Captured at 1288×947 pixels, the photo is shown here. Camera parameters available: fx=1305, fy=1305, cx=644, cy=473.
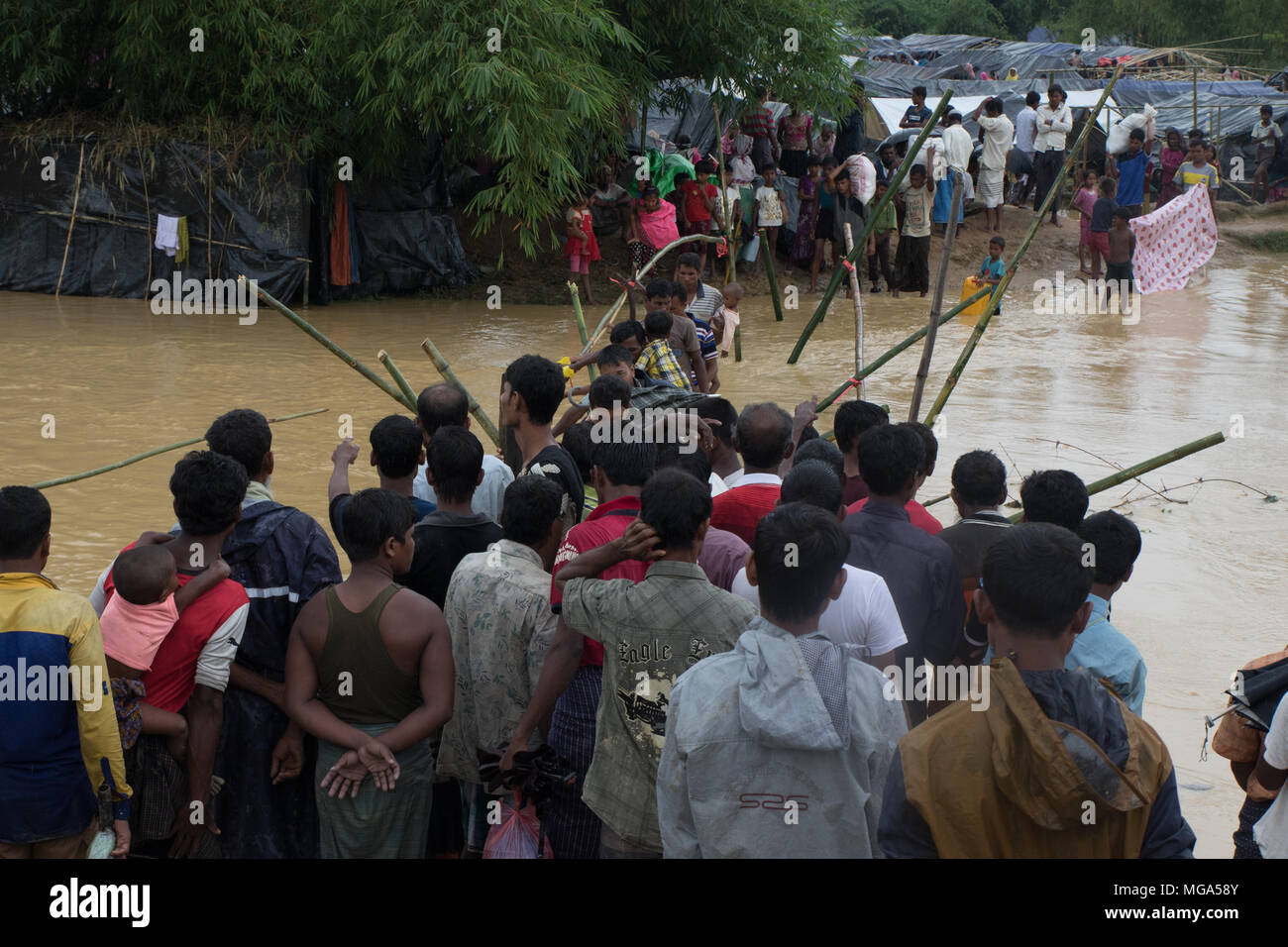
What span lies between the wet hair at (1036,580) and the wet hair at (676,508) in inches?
28.0

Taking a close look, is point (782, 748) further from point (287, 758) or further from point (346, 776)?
point (287, 758)

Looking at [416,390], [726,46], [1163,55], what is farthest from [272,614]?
[1163,55]

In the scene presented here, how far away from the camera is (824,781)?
252cm

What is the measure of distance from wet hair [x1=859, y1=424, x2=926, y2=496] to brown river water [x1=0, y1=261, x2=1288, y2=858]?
1548mm

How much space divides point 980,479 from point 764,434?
2.39 ft

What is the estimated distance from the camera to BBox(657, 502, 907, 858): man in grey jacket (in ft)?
8.16

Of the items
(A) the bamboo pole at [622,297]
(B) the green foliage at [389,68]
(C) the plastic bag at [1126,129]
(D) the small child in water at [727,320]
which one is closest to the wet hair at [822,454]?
(A) the bamboo pole at [622,297]

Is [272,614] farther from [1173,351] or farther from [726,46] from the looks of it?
[726,46]

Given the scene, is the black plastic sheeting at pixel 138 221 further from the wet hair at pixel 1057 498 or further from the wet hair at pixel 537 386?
the wet hair at pixel 1057 498

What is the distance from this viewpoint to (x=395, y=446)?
3.93 meters

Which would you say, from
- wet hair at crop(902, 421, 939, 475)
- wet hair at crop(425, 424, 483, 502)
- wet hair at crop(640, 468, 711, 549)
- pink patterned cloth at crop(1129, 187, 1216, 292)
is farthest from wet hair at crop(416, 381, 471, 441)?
pink patterned cloth at crop(1129, 187, 1216, 292)

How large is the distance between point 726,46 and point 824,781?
13844 millimetres

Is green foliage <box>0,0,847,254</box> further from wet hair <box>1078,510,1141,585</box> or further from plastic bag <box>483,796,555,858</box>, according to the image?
plastic bag <box>483,796,555,858</box>

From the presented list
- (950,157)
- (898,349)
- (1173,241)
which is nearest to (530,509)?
(898,349)
